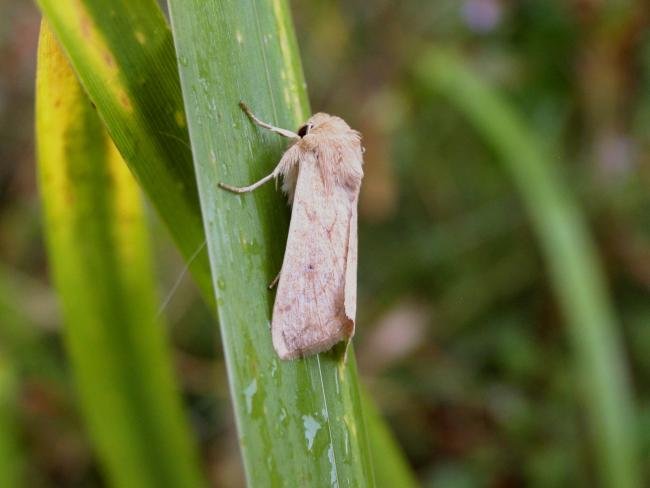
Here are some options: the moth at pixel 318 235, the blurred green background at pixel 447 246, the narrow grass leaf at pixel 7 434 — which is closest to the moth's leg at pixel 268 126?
the moth at pixel 318 235

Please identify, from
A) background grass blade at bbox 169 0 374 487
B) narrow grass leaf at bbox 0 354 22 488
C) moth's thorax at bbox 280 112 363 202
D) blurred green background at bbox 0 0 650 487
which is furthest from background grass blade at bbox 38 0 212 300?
blurred green background at bbox 0 0 650 487

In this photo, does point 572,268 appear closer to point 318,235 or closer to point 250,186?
point 318,235

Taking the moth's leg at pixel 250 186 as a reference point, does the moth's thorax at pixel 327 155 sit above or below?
above

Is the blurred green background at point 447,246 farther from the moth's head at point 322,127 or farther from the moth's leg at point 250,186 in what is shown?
the moth's leg at point 250,186

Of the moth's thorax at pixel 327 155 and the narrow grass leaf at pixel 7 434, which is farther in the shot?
the narrow grass leaf at pixel 7 434

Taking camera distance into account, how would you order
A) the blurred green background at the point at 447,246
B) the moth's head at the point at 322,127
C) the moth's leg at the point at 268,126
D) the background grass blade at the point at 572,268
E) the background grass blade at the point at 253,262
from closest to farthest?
the background grass blade at the point at 253,262 → the moth's leg at the point at 268,126 → the moth's head at the point at 322,127 → the background grass blade at the point at 572,268 → the blurred green background at the point at 447,246

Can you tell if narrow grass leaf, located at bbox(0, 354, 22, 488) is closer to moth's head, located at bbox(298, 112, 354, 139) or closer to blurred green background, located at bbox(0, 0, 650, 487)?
blurred green background, located at bbox(0, 0, 650, 487)

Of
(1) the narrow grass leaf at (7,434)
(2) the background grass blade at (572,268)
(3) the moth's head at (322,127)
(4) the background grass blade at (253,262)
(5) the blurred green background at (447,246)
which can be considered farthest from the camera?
(5) the blurred green background at (447,246)

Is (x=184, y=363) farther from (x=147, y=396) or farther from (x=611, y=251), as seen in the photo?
(x=611, y=251)
